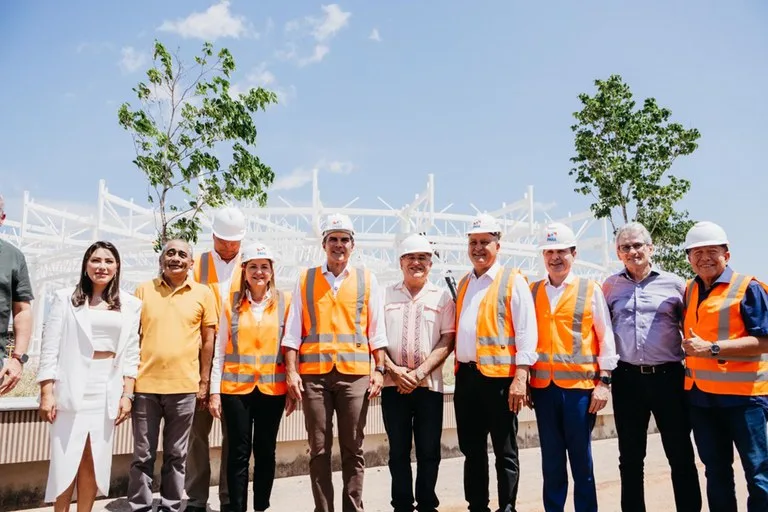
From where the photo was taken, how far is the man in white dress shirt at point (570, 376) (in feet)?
12.7

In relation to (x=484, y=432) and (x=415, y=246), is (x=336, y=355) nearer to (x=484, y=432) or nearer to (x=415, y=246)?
(x=415, y=246)

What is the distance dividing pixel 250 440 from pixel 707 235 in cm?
343

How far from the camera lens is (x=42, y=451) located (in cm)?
461

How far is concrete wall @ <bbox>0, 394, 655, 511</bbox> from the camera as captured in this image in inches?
177

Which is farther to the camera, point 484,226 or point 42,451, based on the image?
point 42,451

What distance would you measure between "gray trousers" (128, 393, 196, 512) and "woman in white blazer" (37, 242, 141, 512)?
0.61 feet

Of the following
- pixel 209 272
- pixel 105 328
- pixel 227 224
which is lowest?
pixel 105 328

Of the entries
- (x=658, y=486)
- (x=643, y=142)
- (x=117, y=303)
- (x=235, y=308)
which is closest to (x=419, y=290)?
(x=235, y=308)

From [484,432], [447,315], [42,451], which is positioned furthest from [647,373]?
[42,451]

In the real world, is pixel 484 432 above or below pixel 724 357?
below

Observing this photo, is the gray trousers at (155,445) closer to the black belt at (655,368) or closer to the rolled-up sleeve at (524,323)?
the rolled-up sleeve at (524,323)

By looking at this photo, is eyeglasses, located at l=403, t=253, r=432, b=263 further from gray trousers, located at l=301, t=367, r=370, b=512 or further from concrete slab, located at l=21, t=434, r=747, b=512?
concrete slab, located at l=21, t=434, r=747, b=512

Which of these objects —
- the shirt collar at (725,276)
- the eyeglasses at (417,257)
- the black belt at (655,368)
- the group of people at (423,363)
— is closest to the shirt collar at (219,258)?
the group of people at (423,363)

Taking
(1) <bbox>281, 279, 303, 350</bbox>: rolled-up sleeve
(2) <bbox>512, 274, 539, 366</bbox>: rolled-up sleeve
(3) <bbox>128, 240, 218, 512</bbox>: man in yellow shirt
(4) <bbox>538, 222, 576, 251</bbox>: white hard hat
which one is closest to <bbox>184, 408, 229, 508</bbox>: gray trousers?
(3) <bbox>128, 240, 218, 512</bbox>: man in yellow shirt
